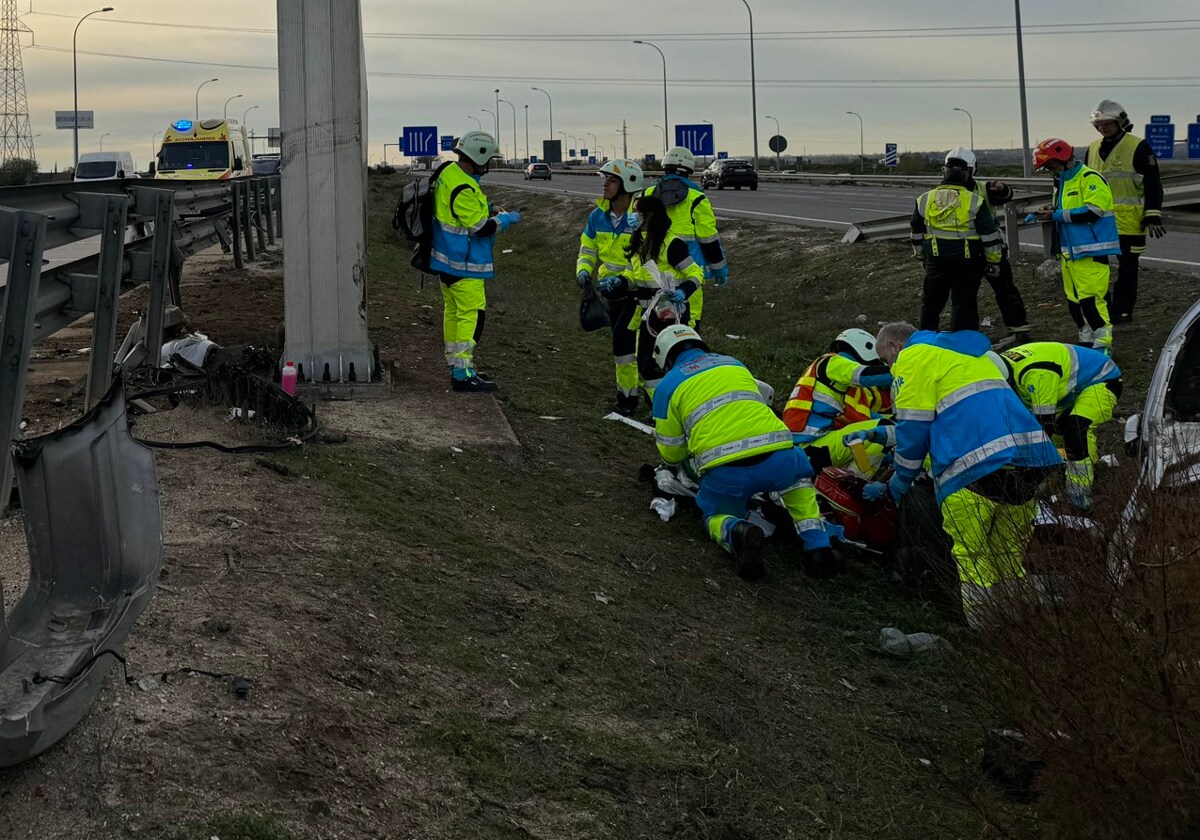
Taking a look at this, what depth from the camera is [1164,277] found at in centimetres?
1409

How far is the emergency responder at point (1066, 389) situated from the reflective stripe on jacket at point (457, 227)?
389 centimetres

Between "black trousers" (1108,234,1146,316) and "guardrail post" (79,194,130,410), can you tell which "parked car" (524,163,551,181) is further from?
"guardrail post" (79,194,130,410)

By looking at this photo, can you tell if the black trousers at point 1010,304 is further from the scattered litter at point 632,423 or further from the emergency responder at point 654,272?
the scattered litter at point 632,423

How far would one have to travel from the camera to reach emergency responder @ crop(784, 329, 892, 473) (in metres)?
7.84

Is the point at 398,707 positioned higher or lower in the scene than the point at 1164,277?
lower

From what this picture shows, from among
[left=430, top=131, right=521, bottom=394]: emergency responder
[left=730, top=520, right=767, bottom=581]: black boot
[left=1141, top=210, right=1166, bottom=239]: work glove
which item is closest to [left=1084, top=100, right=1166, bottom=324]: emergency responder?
[left=1141, top=210, right=1166, bottom=239]: work glove

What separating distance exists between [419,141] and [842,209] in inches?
1203

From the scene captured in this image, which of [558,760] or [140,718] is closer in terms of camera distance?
[140,718]

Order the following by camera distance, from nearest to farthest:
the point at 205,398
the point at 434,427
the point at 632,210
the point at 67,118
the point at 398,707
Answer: the point at 398,707
the point at 205,398
the point at 434,427
the point at 632,210
the point at 67,118

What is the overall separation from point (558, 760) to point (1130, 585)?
1861 millimetres

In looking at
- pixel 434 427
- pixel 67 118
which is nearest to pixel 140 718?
pixel 434 427

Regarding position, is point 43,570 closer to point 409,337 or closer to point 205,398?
point 205,398

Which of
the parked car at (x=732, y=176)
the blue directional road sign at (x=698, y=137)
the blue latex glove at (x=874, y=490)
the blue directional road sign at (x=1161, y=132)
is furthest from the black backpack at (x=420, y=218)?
the blue directional road sign at (x=698, y=137)

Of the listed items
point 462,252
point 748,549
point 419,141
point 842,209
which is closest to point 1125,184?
point 462,252
